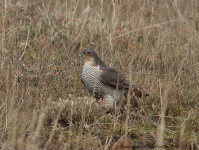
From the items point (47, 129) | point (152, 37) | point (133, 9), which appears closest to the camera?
point (47, 129)

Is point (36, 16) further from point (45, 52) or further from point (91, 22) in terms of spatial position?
point (45, 52)

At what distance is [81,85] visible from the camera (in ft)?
16.5

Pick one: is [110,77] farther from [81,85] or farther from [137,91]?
[81,85]

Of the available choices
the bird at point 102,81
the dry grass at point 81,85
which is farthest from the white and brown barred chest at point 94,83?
the dry grass at point 81,85

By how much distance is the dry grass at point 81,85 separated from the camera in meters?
3.38

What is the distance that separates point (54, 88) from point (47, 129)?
1217 mm

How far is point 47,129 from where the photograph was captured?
11.7 feet

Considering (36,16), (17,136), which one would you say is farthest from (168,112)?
(36,16)

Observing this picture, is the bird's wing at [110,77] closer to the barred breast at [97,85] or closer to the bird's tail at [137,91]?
the barred breast at [97,85]

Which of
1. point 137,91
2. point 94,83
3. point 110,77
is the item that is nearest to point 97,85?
point 94,83

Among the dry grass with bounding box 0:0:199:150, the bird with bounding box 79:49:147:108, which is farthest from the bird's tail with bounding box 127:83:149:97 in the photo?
the dry grass with bounding box 0:0:199:150

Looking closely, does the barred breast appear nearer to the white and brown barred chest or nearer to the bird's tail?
the white and brown barred chest

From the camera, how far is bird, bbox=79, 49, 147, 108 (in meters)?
4.39

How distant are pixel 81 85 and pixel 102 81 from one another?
68cm
